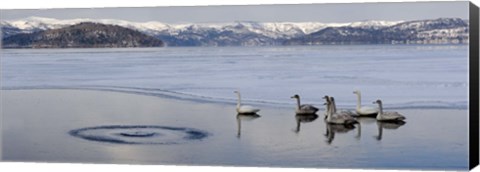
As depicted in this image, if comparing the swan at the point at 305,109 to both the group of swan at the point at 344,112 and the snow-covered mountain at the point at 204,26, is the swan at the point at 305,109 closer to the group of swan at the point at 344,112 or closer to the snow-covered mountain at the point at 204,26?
the group of swan at the point at 344,112

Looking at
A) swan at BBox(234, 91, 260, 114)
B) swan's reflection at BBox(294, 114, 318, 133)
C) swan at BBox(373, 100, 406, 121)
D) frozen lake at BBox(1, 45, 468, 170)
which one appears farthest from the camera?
swan at BBox(234, 91, 260, 114)

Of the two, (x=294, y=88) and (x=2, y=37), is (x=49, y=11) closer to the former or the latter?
(x=2, y=37)

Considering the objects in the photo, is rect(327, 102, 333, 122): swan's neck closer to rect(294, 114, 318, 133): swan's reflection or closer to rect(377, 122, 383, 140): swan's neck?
rect(294, 114, 318, 133): swan's reflection

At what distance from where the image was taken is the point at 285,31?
11.8 meters

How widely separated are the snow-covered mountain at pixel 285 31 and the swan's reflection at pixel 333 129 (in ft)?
2.93

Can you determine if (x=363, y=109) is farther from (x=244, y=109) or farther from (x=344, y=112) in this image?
(x=244, y=109)

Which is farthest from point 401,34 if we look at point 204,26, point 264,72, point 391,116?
point 204,26

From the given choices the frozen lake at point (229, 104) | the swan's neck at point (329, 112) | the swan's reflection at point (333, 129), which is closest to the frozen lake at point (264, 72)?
the frozen lake at point (229, 104)

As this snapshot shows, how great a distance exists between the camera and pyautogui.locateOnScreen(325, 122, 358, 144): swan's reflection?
11.6 metres

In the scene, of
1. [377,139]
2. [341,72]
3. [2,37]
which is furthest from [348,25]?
[2,37]

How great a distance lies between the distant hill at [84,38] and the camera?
40.5ft

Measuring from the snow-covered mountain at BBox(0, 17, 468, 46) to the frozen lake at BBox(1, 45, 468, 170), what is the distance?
0.35ft

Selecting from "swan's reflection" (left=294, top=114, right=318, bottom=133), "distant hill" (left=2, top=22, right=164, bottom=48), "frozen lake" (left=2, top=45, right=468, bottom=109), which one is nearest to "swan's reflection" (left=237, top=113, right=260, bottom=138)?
"frozen lake" (left=2, top=45, right=468, bottom=109)

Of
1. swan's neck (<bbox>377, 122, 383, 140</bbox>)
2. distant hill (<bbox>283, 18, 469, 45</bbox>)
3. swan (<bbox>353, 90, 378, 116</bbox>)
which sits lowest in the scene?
swan's neck (<bbox>377, 122, 383, 140</bbox>)
